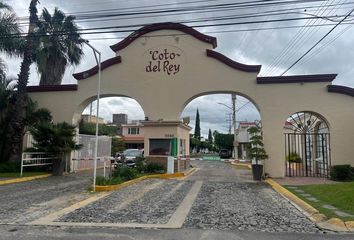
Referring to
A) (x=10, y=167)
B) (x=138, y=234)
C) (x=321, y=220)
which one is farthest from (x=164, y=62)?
(x=138, y=234)

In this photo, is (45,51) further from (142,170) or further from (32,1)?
(142,170)

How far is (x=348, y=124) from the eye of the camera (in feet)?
68.5

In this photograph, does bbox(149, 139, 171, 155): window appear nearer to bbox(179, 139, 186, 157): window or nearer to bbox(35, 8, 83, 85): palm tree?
bbox(179, 139, 186, 157): window

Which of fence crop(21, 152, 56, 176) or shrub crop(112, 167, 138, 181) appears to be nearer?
shrub crop(112, 167, 138, 181)

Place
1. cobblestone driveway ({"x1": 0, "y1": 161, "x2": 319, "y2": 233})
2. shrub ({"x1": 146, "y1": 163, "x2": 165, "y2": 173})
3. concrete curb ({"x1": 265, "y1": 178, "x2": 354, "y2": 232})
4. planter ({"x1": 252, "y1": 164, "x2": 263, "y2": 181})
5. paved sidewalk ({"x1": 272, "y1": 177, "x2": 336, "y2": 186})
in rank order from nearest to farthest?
concrete curb ({"x1": 265, "y1": 178, "x2": 354, "y2": 232})
cobblestone driveway ({"x1": 0, "y1": 161, "x2": 319, "y2": 233})
paved sidewalk ({"x1": 272, "y1": 177, "x2": 336, "y2": 186})
planter ({"x1": 252, "y1": 164, "x2": 263, "y2": 181})
shrub ({"x1": 146, "y1": 163, "x2": 165, "y2": 173})

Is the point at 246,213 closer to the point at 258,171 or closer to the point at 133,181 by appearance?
the point at 133,181

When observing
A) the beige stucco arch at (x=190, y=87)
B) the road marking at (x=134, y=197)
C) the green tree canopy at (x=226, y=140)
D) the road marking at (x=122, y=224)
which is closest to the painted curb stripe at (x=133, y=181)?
the road marking at (x=134, y=197)

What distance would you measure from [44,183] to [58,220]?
29.4 ft

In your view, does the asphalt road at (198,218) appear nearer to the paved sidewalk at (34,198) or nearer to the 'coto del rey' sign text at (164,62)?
the paved sidewalk at (34,198)

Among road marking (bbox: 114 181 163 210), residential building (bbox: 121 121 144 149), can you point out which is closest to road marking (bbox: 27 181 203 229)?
road marking (bbox: 114 181 163 210)

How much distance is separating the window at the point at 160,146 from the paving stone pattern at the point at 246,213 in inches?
333

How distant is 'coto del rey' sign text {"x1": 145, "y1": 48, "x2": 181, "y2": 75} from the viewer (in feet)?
76.1

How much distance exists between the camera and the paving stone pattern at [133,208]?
31.4 feet

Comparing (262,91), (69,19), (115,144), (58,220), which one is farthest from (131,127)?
(58,220)
